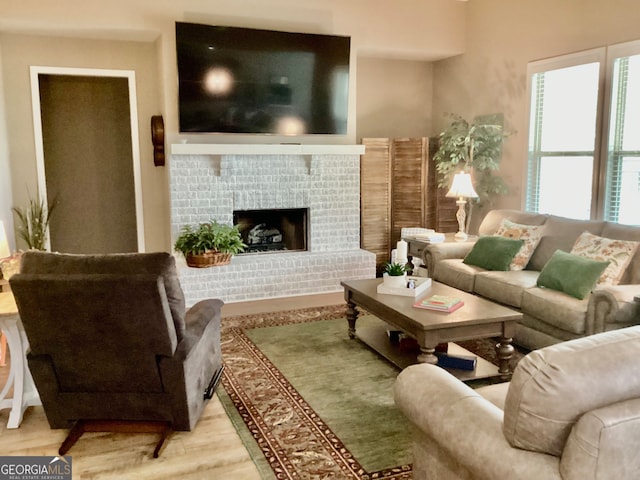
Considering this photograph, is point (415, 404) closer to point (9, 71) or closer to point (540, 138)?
point (540, 138)

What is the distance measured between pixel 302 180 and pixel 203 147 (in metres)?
1.16

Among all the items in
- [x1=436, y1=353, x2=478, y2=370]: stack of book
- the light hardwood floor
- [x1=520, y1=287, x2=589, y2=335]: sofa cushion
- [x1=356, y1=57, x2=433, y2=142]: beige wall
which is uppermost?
[x1=356, y1=57, x2=433, y2=142]: beige wall

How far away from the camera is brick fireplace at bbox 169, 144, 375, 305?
5.53 meters

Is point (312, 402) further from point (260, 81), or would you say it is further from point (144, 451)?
point (260, 81)

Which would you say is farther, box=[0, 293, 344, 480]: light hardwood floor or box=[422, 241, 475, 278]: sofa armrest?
box=[422, 241, 475, 278]: sofa armrest

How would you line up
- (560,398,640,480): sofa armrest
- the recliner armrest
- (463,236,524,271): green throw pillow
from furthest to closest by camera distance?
1. (463,236,524,271): green throw pillow
2. the recliner armrest
3. (560,398,640,480): sofa armrest

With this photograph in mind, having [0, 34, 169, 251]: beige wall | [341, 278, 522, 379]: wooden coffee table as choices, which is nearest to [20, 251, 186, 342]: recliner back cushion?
[341, 278, 522, 379]: wooden coffee table

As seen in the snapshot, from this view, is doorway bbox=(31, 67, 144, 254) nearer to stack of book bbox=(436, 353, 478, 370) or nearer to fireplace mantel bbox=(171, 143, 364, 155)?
fireplace mantel bbox=(171, 143, 364, 155)

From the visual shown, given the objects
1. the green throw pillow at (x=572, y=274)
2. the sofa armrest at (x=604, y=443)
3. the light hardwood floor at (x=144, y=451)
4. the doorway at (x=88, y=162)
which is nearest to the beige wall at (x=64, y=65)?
the doorway at (x=88, y=162)

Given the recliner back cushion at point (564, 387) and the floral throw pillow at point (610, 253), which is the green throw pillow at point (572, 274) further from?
the recliner back cushion at point (564, 387)

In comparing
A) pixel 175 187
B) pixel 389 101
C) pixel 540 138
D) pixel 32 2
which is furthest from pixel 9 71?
pixel 540 138

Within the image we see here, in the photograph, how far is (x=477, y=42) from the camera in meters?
A: 6.38

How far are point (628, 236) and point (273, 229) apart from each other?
11.8 feet

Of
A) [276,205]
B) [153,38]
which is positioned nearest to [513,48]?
[276,205]
